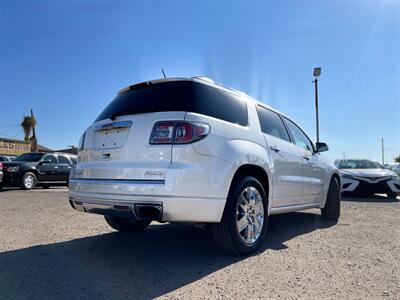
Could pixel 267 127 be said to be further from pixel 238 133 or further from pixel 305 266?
pixel 305 266

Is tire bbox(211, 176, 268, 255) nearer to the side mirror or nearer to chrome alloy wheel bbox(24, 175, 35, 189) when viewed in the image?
the side mirror

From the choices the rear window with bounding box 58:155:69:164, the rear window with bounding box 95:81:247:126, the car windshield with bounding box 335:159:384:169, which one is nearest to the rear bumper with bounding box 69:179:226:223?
the rear window with bounding box 95:81:247:126

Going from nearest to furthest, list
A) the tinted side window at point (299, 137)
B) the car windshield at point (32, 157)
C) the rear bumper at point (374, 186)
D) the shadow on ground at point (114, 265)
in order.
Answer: the shadow on ground at point (114, 265) < the tinted side window at point (299, 137) < the rear bumper at point (374, 186) < the car windshield at point (32, 157)

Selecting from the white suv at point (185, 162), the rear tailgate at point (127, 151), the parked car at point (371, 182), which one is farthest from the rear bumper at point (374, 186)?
the rear tailgate at point (127, 151)

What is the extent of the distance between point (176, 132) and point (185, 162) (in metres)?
0.30

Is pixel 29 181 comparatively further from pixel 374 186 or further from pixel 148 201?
pixel 374 186

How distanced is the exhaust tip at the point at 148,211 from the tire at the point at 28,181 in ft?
36.6

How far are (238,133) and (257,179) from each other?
685mm

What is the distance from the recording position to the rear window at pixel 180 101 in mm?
3197

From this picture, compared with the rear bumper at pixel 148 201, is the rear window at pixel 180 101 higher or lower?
higher

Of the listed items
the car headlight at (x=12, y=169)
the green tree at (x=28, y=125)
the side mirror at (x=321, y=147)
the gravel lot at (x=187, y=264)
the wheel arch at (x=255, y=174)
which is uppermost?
the green tree at (x=28, y=125)

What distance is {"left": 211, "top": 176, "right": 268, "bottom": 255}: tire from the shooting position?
324 cm

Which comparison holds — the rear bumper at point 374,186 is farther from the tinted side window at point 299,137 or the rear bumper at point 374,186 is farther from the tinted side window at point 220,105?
the tinted side window at point 220,105

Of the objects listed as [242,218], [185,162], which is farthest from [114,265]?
[242,218]
